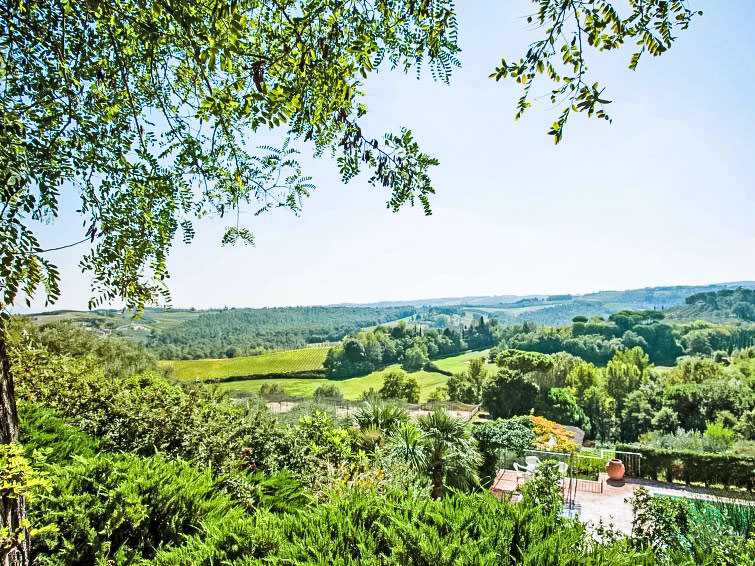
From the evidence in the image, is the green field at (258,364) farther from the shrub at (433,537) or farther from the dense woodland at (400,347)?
the shrub at (433,537)

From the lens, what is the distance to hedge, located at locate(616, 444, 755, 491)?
13172 millimetres

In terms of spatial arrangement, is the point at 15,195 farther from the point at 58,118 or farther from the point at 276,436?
the point at 276,436

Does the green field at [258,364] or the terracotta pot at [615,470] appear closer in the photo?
the terracotta pot at [615,470]

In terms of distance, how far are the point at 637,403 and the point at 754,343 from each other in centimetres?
5748

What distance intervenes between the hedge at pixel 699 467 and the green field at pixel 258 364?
41.9m

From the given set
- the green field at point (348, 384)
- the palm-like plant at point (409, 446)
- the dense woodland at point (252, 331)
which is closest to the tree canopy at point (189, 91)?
the palm-like plant at point (409, 446)

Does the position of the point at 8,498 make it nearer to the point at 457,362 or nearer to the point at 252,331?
the point at 252,331

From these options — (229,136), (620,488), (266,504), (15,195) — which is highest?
(229,136)

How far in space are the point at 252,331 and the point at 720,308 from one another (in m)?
127

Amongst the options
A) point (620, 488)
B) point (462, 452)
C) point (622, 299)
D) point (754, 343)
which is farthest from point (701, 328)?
point (622, 299)

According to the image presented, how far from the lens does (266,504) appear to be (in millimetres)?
2951

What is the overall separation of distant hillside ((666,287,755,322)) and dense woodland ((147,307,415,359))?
89.9 meters

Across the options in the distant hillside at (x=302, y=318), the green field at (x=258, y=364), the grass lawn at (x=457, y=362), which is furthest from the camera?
the grass lawn at (x=457, y=362)

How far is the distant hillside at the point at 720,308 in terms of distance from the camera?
10706 centimetres
